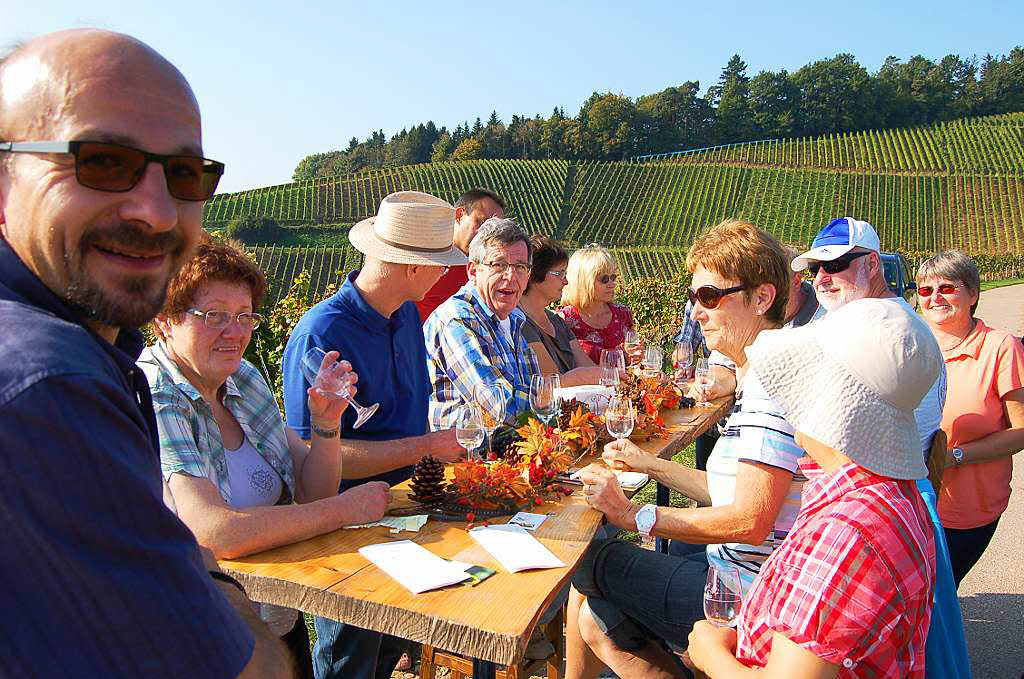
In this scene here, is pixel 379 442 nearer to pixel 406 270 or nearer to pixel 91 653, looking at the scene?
pixel 406 270

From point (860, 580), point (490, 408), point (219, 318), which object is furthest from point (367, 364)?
point (860, 580)

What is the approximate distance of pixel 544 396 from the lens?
3207 millimetres

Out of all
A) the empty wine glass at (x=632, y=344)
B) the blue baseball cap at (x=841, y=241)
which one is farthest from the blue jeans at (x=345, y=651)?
the blue baseball cap at (x=841, y=241)

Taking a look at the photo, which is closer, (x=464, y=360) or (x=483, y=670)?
(x=483, y=670)

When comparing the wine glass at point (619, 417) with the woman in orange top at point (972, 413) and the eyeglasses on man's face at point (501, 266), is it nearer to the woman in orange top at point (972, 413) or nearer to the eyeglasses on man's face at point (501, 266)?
the eyeglasses on man's face at point (501, 266)

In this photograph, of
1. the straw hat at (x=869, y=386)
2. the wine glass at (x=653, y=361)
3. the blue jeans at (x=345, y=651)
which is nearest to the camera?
the straw hat at (x=869, y=386)

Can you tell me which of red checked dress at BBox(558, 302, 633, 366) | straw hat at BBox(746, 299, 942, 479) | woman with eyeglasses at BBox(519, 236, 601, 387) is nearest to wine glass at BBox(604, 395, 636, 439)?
straw hat at BBox(746, 299, 942, 479)

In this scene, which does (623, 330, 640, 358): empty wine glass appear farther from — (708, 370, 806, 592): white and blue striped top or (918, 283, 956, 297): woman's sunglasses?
(708, 370, 806, 592): white and blue striped top

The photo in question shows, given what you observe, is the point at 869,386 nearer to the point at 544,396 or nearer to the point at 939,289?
the point at 544,396

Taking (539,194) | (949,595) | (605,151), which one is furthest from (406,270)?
(605,151)

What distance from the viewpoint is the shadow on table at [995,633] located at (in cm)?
348

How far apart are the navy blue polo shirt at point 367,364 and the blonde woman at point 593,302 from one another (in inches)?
102

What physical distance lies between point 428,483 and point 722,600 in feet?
3.44

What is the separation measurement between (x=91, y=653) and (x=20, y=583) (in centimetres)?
12
